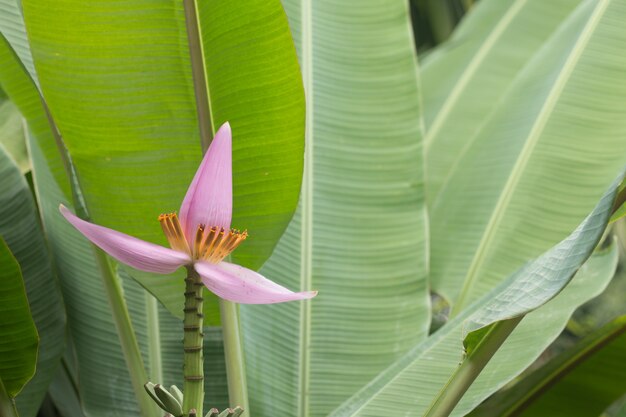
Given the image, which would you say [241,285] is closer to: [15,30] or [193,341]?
[193,341]

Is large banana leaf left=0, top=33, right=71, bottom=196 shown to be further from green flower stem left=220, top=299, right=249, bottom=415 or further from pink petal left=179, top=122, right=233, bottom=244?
pink petal left=179, top=122, right=233, bottom=244

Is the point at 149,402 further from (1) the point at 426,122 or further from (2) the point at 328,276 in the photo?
(1) the point at 426,122

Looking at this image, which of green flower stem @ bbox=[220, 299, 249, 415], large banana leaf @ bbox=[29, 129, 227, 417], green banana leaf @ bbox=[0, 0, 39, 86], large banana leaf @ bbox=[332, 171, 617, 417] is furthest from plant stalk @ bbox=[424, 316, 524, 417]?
green banana leaf @ bbox=[0, 0, 39, 86]

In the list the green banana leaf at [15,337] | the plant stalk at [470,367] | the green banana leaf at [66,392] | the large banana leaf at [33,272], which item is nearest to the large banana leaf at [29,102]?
the large banana leaf at [33,272]

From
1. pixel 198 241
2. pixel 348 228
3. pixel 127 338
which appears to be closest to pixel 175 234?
pixel 198 241

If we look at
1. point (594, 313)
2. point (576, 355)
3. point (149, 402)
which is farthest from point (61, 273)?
point (594, 313)

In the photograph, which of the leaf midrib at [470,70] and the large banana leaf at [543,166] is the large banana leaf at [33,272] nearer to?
the large banana leaf at [543,166]
